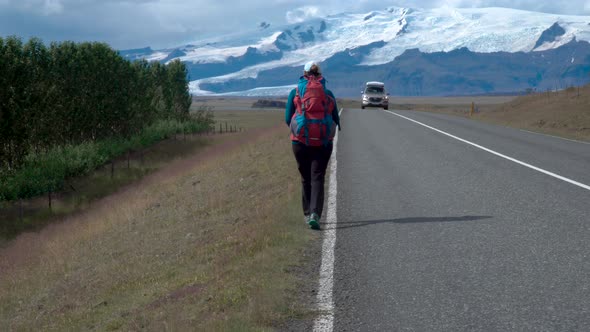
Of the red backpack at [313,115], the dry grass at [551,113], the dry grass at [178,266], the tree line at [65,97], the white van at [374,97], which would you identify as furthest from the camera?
the white van at [374,97]

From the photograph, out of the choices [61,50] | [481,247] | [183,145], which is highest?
[61,50]

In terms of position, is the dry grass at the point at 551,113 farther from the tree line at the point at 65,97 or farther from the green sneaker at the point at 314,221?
the tree line at the point at 65,97

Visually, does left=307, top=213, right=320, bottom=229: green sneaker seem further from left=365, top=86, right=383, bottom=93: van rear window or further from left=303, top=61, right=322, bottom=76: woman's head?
left=365, top=86, right=383, bottom=93: van rear window

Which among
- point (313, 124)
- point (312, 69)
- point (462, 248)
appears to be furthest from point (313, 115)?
point (462, 248)

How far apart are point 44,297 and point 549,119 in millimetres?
30687

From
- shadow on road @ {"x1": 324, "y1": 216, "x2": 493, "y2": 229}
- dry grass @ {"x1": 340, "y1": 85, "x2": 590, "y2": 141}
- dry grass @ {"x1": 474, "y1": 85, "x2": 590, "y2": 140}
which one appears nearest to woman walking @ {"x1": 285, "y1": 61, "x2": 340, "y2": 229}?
shadow on road @ {"x1": 324, "y1": 216, "x2": 493, "y2": 229}

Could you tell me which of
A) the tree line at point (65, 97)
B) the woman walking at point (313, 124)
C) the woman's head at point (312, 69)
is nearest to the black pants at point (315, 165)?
the woman walking at point (313, 124)

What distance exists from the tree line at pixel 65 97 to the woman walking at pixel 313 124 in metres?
32.2

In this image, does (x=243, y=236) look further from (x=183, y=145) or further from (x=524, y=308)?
(x=183, y=145)

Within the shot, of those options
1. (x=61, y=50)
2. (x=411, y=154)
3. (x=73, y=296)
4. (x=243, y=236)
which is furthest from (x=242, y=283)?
(x=61, y=50)

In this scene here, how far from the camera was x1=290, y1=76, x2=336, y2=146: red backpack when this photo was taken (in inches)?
348

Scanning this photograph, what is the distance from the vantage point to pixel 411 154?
17891 millimetres

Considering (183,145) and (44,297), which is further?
(183,145)

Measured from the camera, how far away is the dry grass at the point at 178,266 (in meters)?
6.36
